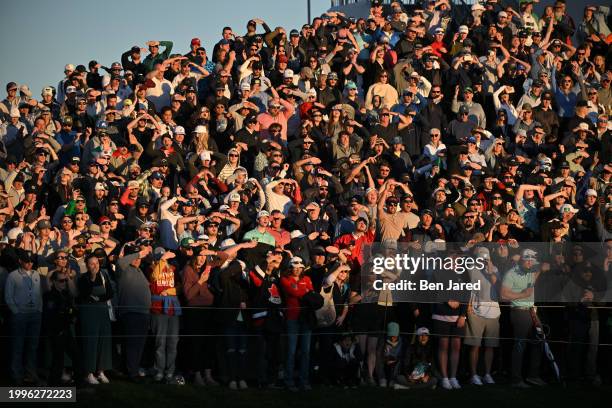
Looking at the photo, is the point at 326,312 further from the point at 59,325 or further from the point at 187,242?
the point at 59,325

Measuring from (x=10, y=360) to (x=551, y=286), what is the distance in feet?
25.4

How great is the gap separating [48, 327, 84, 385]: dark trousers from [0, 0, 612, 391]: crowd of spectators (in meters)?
0.04

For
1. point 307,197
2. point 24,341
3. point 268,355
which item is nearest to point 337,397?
point 268,355

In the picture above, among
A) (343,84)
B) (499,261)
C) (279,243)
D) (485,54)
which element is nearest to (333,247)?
(279,243)

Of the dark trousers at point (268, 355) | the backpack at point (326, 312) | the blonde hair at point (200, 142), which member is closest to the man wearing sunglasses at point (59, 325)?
the dark trousers at point (268, 355)

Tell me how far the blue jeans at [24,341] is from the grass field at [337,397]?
0.90 metres

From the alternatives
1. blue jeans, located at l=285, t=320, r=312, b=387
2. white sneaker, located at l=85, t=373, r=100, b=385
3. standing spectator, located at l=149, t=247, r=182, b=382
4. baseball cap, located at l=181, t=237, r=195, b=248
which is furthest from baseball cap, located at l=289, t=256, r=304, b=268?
white sneaker, located at l=85, t=373, r=100, b=385

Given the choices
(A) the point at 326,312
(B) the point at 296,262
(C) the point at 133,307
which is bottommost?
(C) the point at 133,307

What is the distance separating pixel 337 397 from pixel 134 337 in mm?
2936

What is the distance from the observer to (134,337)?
17500 millimetres

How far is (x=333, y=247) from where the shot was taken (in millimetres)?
18969

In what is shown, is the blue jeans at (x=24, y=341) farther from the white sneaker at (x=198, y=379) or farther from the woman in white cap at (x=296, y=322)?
the woman in white cap at (x=296, y=322)

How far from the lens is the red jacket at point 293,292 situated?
17.6 m

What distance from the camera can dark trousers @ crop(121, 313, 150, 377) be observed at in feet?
57.1
